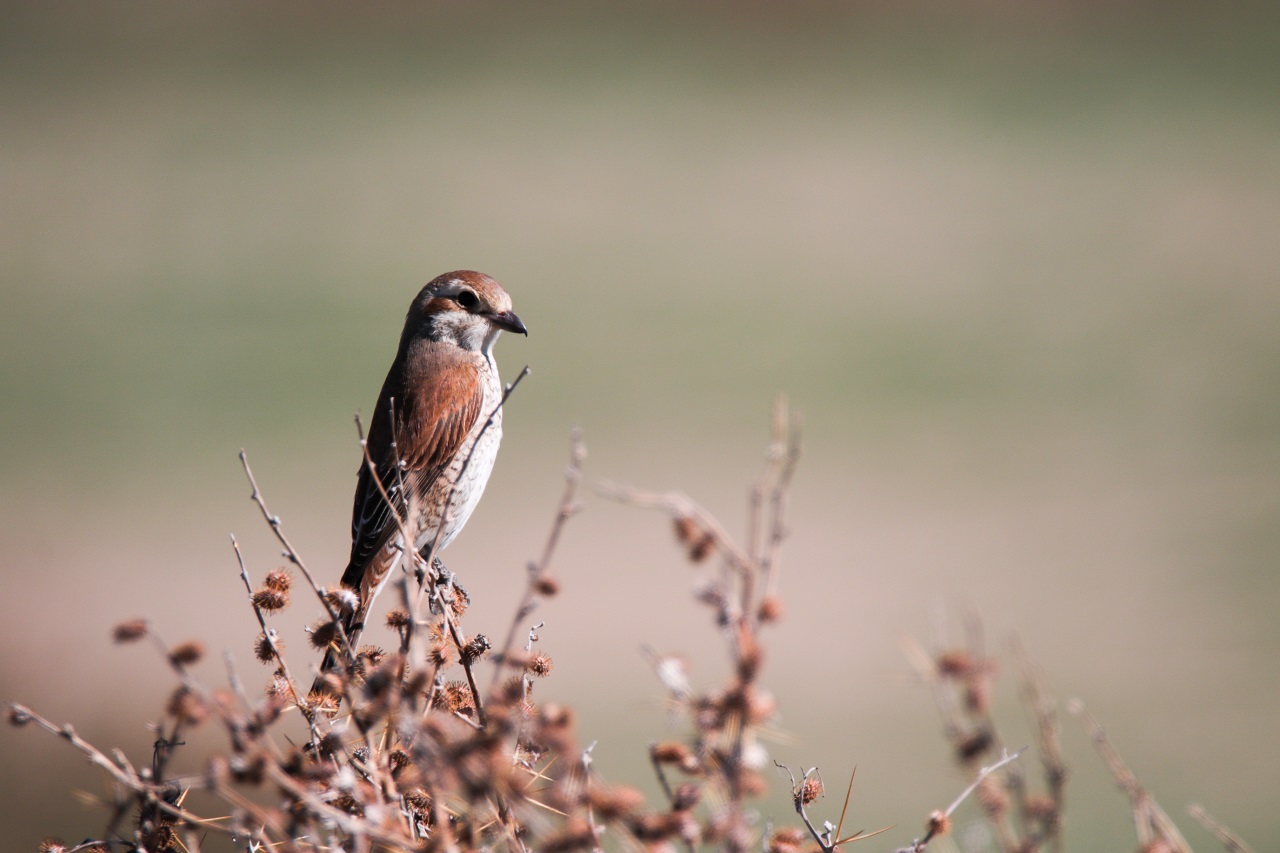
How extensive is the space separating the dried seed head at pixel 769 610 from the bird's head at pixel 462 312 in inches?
117

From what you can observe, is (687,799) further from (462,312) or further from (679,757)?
(462,312)

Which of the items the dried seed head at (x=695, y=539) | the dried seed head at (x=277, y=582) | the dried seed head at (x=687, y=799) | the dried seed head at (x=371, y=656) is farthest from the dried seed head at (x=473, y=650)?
the dried seed head at (x=695, y=539)

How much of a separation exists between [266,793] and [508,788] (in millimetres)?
3952

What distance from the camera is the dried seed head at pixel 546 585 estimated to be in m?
1.91

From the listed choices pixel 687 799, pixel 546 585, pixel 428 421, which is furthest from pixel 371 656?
pixel 428 421

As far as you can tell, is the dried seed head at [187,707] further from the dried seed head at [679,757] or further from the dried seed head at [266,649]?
the dried seed head at [679,757]

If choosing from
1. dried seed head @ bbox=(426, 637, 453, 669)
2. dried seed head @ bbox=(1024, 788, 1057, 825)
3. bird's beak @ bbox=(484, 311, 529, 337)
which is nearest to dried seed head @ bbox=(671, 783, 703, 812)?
dried seed head @ bbox=(1024, 788, 1057, 825)

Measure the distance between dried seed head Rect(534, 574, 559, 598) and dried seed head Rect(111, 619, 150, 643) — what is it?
0.58m

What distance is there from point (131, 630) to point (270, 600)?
1.29 feet

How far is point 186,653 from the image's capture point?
5.58 feet

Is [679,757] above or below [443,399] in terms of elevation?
below

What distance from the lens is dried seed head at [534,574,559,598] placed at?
191 centimetres

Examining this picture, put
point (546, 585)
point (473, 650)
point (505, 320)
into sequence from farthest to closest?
point (505, 320)
point (473, 650)
point (546, 585)

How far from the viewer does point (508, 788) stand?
151cm
